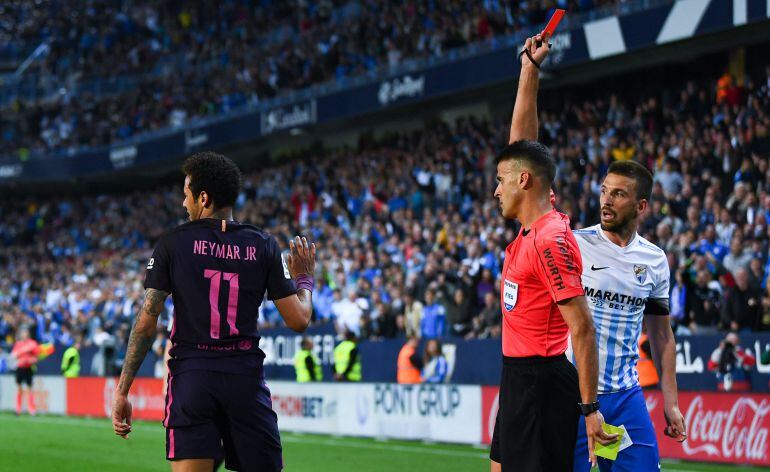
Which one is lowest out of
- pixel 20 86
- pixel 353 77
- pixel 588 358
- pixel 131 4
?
pixel 588 358

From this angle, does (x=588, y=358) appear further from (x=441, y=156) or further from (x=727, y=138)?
(x=441, y=156)

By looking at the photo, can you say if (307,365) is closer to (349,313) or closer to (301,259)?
(349,313)

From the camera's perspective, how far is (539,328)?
4.97 metres

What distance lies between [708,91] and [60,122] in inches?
1140

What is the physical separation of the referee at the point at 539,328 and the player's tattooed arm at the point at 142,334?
163 centimetres

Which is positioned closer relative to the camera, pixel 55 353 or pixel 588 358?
pixel 588 358

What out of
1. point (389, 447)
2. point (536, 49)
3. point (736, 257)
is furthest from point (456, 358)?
point (536, 49)

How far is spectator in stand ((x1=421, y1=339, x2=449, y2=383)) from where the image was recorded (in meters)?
17.6

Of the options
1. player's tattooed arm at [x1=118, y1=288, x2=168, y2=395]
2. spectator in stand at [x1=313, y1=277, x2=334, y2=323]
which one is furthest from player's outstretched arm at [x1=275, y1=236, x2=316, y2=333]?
spectator in stand at [x1=313, y1=277, x2=334, y2=323]

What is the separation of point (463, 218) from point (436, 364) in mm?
6323

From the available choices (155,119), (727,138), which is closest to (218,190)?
(727,138)

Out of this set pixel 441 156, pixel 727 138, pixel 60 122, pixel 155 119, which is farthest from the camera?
pixel 60 122

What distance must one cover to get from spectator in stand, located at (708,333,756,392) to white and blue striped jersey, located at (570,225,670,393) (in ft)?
27.6

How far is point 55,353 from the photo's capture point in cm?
2841
